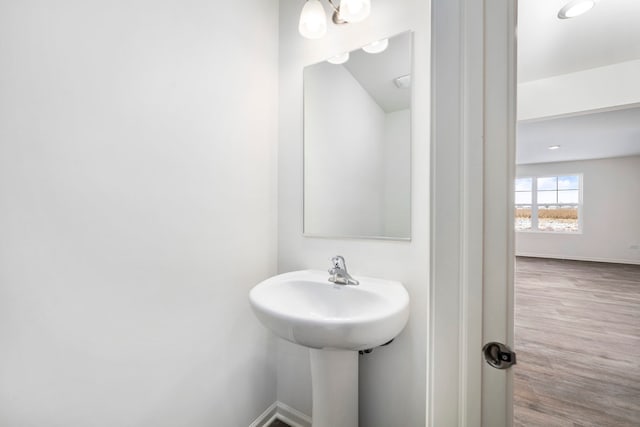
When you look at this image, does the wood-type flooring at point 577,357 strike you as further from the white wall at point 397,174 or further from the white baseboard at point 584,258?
the white baseboard at point 584,258

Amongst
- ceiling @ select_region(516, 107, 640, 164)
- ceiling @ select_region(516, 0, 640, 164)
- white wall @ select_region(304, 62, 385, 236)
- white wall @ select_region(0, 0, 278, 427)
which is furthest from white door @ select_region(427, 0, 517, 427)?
ceiling @ select_region(516, 107, 640, 164)

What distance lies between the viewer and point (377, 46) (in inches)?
42.8

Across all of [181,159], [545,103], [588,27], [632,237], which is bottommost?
[632,237]

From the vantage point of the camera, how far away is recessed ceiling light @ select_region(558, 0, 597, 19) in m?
1.19

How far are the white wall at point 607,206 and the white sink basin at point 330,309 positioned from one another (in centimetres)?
616

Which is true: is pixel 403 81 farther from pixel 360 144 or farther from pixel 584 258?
pixel 584 258

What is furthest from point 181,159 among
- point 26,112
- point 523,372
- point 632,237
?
point 632,237

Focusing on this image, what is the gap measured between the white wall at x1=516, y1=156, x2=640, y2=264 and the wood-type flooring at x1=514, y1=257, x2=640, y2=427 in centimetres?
216

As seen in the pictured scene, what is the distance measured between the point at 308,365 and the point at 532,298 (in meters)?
3.16

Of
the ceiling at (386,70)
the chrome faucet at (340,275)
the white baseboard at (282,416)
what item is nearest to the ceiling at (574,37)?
the ceiling at (386,70)

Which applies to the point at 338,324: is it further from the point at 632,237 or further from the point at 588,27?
the point at 632,237

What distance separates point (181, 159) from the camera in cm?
92

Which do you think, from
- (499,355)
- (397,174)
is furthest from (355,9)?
(499,355)

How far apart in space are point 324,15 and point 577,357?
280 centimetres
